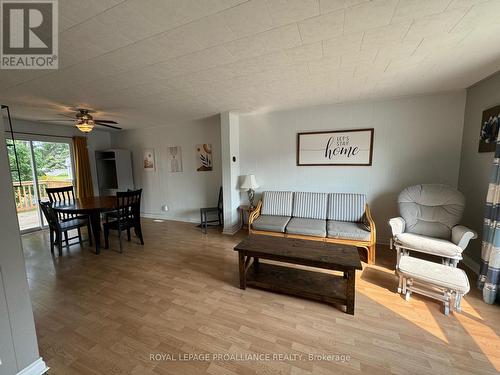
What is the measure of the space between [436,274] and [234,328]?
1.86 meters

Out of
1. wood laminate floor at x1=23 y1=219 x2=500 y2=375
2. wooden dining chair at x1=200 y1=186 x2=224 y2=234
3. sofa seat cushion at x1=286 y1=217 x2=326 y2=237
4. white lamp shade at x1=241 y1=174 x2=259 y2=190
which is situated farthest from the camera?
wooden dining chair at x1=200 y1=186 x2=224 y2=234

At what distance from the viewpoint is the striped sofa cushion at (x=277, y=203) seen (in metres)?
3.54

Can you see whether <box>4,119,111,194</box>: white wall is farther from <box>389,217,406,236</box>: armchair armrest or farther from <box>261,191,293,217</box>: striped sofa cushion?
<box>389,217,406,236</box>: armchair armrest

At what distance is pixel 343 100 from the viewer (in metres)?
3.10

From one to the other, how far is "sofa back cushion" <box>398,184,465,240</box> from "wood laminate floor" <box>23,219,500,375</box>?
2.23 feet

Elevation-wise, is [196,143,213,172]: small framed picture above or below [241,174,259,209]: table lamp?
above

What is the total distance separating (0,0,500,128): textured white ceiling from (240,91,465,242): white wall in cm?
32

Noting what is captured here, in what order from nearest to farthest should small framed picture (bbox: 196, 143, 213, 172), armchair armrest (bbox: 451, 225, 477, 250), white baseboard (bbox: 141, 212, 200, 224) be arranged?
armchair armrest (bbox: 451, 225, 477, 250) < small framed picture (bbox: 196, 143, 213, 172) < white baseboard (bbox: 141, 212, 200, 224)

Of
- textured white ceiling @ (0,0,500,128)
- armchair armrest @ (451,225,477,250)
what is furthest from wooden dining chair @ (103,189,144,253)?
armchair armrest @ (451,225,477,250)

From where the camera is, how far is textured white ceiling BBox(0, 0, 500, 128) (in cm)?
124

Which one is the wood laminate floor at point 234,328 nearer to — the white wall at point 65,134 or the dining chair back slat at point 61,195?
the dining chair back slat at point 61,195

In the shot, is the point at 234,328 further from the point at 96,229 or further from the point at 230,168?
the point at 96,229

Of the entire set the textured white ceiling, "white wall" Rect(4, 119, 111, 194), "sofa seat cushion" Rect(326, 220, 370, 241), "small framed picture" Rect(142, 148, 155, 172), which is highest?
the textured white ceiling

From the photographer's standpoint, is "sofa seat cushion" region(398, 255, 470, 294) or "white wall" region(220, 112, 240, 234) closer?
"sofa seat cushion" region(398, 255, 470, 294)
